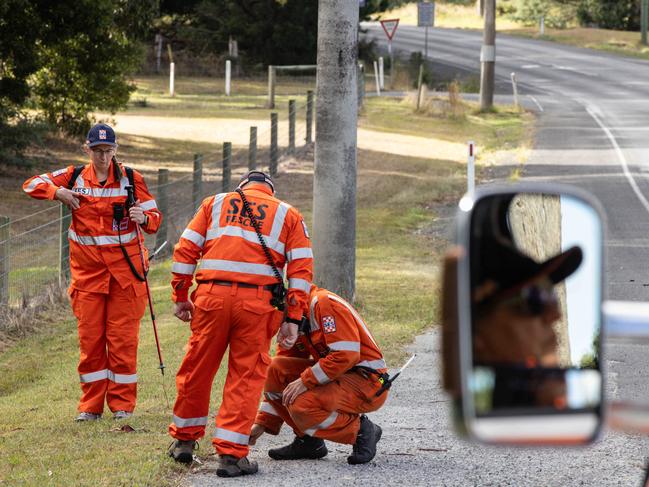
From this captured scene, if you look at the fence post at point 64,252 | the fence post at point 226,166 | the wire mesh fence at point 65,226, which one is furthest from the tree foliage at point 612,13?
the fence post at point 64,252

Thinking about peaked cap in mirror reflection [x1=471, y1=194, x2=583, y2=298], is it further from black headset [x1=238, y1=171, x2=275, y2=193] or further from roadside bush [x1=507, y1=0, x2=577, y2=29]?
roadside bush [x1=507, y1=0, x2=577, y2=29]

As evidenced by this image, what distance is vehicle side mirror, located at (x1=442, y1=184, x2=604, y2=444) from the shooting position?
103cm

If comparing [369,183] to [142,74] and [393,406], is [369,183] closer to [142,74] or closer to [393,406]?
[393,406]

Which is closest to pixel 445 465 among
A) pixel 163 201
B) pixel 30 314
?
pixel 30 314

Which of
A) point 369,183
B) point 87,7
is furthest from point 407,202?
point 87,7

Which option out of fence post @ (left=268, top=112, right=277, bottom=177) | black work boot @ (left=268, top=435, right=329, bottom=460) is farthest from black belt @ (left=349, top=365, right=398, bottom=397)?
fence post @ (left=268, top=112, right=277, bottom=177)

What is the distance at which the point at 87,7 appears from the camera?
1912cm

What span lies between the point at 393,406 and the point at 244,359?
201 centimetres

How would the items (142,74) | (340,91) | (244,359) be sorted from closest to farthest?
(244,359) → (340,91) → (142,74)

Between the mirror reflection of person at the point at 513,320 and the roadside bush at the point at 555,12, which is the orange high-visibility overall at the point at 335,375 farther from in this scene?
the roadside bush at the point at 555,12

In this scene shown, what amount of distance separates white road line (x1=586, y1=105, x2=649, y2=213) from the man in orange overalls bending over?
1397 cm

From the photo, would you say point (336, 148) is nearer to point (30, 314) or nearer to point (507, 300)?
point (30, 314)

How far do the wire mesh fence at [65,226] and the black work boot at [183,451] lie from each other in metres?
4.80

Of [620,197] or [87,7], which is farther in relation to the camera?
[620,197]
